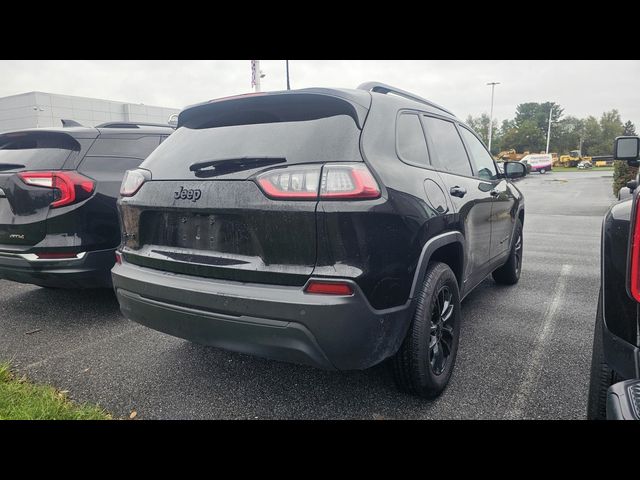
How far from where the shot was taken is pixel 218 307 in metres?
2.05

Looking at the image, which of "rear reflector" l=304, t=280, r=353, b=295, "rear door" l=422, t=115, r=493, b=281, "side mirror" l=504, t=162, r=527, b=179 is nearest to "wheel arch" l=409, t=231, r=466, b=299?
"rear door" l=422, t=115, r=493, b=281

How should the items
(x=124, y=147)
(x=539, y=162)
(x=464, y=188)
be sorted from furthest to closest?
(x=539, y=162), (x=124, y=147), (x=464, y=188)

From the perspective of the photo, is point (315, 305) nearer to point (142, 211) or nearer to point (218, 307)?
point (218, 307)

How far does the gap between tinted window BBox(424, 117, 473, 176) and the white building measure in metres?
28.9

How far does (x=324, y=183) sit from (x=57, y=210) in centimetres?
261

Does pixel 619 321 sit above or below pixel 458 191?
below

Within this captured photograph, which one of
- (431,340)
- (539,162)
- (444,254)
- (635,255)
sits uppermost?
(539,162)

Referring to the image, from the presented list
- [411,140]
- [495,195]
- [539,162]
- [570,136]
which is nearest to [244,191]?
[411,140]

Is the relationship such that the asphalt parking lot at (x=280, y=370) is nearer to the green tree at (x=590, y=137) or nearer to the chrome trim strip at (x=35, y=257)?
the chrome trim strip at (x=35, y=257)

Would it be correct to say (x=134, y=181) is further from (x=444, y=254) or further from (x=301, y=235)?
(x=444, y=254)

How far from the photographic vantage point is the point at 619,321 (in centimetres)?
154

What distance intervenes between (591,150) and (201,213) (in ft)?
307

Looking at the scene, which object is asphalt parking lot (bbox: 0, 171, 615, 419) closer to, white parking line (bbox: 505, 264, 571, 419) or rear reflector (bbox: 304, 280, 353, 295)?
white parking line (bbox: 505, 264, 571, 419)

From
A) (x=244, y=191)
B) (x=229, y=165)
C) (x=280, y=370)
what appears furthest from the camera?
(x=280, y=370)
